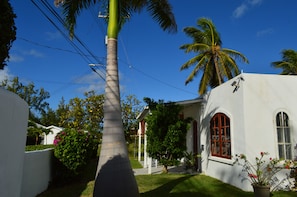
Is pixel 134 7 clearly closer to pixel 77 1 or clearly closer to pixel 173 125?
pixel 77 1

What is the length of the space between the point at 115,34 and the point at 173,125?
5.33m

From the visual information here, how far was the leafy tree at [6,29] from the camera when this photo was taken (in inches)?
146

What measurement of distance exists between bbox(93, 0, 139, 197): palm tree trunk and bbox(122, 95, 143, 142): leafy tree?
78.5 feet

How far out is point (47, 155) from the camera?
7.96 metres

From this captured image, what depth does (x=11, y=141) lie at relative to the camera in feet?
13.9

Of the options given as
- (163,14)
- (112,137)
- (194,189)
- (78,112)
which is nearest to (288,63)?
(163,14)

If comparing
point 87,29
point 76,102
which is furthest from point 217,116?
point 76,102

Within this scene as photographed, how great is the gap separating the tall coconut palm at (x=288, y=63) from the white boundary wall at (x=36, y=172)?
22.6 metres

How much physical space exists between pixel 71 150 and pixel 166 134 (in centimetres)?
433

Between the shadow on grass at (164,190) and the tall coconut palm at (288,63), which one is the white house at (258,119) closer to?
the shadow on grass at (164,190)

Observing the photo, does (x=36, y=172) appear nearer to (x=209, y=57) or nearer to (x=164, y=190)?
(x=164, y=190)

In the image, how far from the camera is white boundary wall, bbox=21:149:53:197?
19.5 ft

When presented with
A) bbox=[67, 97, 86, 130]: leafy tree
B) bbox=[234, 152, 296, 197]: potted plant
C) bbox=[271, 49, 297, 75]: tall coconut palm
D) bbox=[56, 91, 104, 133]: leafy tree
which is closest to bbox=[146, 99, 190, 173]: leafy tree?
bbox=[234, 152, 296, 197]: potted plant

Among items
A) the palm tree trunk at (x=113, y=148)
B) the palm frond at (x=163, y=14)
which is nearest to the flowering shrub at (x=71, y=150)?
the palm tree trunk at (x=113, y=148)
